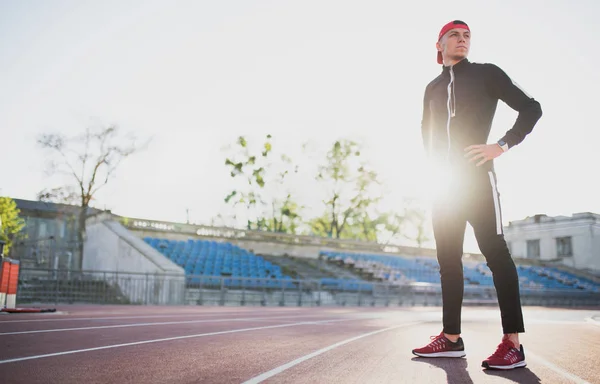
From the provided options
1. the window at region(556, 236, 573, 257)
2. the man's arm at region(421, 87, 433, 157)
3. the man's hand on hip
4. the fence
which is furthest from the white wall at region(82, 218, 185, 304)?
the window at region(556, 236, 573, 257)

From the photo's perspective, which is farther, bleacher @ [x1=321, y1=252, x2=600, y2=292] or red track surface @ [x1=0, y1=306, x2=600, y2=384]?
bleacher @ [x1=321, y1=252, x2=600, y2=292]

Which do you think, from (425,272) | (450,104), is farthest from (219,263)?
(450,104)

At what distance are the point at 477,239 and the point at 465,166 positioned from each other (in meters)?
0.55

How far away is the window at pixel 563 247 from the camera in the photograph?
55469mm

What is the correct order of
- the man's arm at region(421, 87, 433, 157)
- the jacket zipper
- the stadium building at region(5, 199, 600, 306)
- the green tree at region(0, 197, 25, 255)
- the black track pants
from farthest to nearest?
the green tree at region(0, 197, 25, 255)
the stadium building at region(5, 199, 600, 306)
the man's arm at region(421, 87, 433, 157)
the jacket zipper
the black track pants

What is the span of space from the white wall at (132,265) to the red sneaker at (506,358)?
17259 mm

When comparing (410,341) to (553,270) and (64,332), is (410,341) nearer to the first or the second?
(64,332)

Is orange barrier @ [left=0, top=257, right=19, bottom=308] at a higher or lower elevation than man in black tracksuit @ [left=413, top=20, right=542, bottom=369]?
lower

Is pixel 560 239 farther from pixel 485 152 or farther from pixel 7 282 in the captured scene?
pixel 485 152

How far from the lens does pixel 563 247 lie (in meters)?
56.1

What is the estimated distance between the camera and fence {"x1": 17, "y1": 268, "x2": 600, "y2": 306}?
19109 millimetres

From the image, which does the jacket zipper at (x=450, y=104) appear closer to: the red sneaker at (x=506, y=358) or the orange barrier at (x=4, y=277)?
the red sneaker at (x=506, y=358)

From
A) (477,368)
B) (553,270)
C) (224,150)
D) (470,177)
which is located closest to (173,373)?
(477,368)

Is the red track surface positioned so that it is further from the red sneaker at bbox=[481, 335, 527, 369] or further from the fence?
the fence
